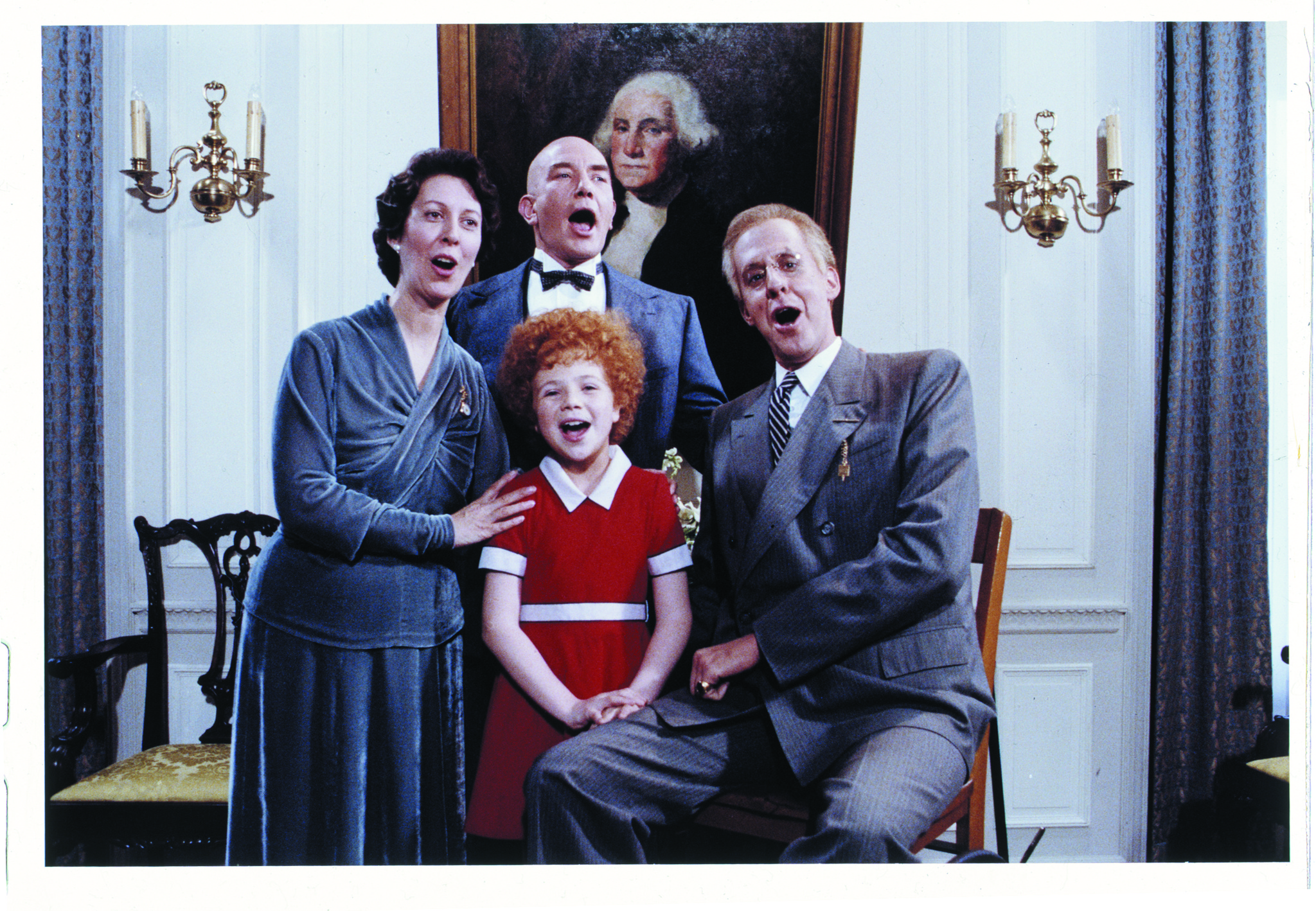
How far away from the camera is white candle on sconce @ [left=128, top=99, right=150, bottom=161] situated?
7.65ft

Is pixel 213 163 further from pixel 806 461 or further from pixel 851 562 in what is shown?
pixel 851 562

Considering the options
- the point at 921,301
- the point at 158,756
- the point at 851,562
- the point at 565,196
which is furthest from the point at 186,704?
the point at 921,301

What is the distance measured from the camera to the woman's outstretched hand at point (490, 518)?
2252 millimetres

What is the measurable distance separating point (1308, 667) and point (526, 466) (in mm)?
2239

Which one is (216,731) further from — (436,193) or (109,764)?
(436,193)

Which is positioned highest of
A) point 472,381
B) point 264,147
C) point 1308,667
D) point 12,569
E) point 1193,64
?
point 1193,64

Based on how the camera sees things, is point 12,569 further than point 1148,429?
No

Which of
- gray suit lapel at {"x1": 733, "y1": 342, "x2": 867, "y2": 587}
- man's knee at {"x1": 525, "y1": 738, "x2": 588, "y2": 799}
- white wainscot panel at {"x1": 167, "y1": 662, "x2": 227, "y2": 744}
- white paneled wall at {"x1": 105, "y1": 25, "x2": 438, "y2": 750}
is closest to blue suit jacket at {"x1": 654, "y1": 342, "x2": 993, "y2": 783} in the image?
gray suit lapel at {"x1": 733, "y1": 342, "x2": 867, "y2": 587}

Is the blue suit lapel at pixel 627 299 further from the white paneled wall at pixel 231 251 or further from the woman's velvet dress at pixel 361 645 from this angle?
the white paneled wall at pixel 231 251

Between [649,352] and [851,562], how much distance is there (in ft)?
2.56

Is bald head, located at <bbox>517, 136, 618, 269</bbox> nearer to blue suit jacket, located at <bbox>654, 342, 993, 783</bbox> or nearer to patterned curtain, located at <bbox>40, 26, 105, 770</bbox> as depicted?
blue suit jacket, located at <bbox>654, 342, 993, 783</bbox>

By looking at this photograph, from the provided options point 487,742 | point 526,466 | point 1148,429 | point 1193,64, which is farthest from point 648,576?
point 1193,64

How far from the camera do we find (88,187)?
7.90 ft

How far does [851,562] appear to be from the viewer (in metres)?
2.10
